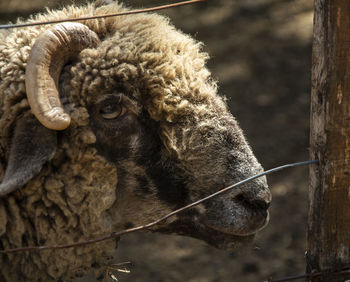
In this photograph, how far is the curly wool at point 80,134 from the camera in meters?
2.80

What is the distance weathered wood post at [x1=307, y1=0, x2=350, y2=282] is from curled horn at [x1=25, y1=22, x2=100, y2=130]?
4.07ft

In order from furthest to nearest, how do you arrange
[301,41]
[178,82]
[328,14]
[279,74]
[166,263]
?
[301,41], [279,74], [166,263], [178,82], [328,14]

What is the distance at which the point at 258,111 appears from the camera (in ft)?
24.3

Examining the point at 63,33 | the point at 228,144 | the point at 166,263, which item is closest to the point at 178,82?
the point at 228,144

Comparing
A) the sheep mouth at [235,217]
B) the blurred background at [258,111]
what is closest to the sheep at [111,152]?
the sheep mouth at [235,217]

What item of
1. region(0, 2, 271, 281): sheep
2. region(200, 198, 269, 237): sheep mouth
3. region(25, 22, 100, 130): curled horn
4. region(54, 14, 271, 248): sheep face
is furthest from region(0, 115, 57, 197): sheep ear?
region(200, 198, 269, 237): sheep mouth

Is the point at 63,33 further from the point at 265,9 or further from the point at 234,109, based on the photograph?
the point at 265,9

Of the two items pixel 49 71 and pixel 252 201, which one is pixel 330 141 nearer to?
pixel 252 201

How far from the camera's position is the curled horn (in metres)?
2.62

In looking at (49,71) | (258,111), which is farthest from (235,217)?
(258,111)

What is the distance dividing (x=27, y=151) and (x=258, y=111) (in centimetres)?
511

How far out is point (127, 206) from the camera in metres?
2.98

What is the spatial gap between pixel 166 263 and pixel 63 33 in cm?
338

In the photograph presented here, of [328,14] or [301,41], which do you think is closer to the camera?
[328,14]
